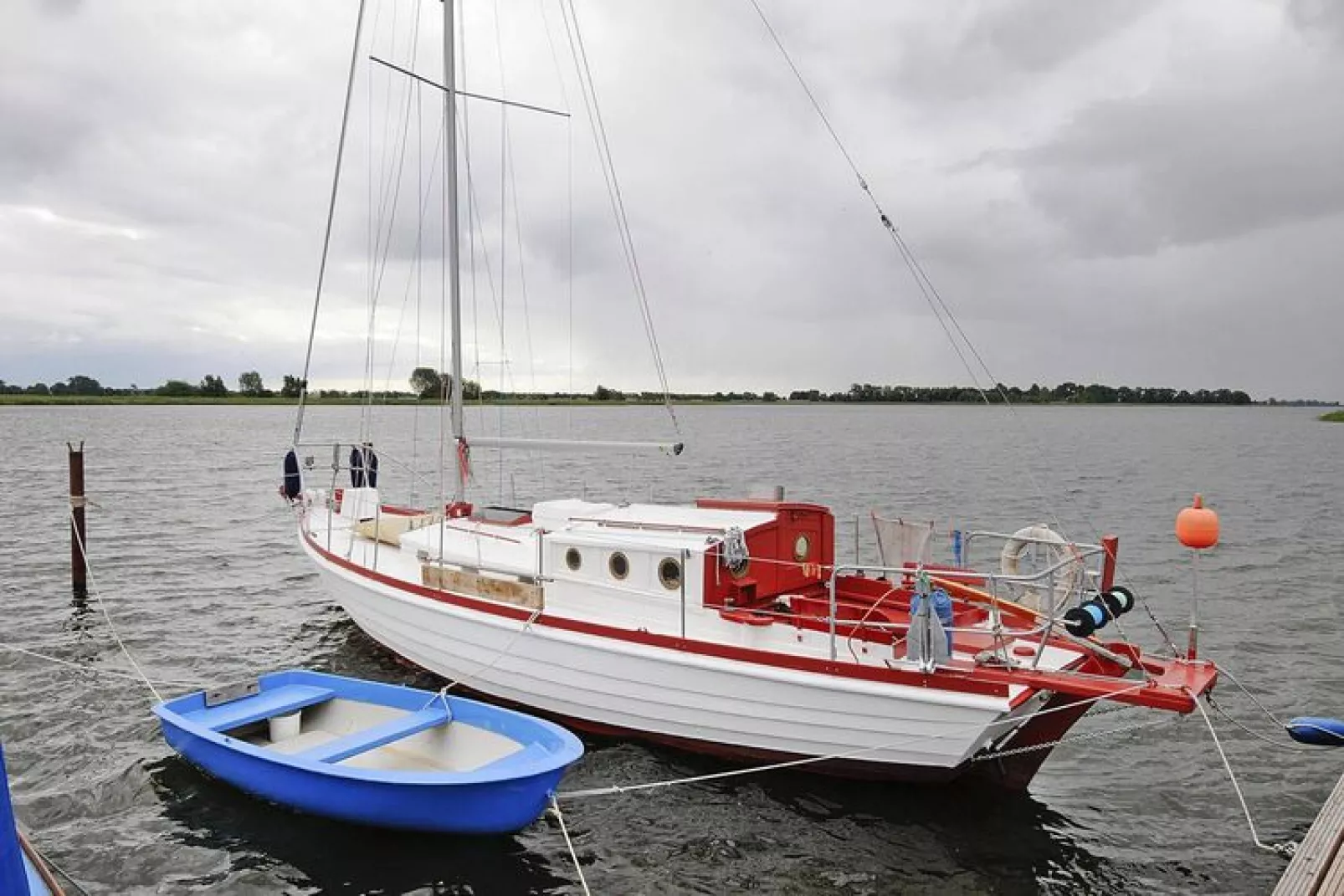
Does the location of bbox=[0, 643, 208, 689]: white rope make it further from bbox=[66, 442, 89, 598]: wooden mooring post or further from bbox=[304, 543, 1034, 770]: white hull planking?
bbox=[66, 442, 89, 598]: wooden mooring post

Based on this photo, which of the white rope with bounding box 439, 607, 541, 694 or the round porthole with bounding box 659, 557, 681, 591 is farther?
the white rope with bounding box 439, 607, 541, 694

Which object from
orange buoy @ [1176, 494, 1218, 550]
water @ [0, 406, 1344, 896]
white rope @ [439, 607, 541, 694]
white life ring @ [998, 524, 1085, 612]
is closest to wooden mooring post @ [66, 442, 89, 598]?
water @ [0, 406, 1344, 896]

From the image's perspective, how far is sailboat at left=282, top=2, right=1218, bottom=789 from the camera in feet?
31.3

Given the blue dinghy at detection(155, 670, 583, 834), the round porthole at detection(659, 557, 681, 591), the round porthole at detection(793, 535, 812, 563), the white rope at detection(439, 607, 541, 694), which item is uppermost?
the round porthole at detection(793, 535, 812, 563)

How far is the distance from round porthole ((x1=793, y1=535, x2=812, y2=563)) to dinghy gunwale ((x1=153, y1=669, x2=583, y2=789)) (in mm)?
4101

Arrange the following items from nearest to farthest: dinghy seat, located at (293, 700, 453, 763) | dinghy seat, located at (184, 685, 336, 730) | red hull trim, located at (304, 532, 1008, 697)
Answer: red hull trim, located at (304, 532, 1008, 697), dinghy seat, located at (293, 700, 453, 763), dinghy seat, located at (184, 685, 336, 730)

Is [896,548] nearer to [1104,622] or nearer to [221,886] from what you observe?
[1104,622]

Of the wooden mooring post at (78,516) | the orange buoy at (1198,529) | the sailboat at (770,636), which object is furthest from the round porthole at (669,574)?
the wooden mooring post at (78,516)

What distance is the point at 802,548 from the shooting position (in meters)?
12.7

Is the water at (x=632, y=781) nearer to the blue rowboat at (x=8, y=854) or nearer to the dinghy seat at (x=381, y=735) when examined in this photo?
the dinghy seat at (x=381, y=735)

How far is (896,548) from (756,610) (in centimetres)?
375

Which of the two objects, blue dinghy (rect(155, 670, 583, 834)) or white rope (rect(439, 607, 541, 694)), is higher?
white rope (rect(439, 607, 541, 694))

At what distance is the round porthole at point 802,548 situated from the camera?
1265cm

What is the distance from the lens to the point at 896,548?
13.7 metres
